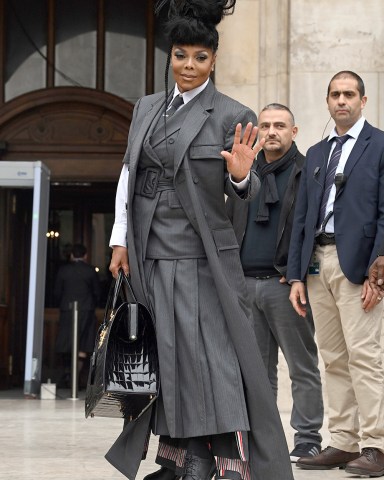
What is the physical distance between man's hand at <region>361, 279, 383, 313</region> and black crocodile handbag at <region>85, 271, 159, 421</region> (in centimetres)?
165

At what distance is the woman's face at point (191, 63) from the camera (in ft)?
16.7

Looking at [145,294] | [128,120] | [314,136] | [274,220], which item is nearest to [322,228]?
[274,220]

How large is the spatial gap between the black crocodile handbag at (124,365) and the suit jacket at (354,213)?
1.71 meters

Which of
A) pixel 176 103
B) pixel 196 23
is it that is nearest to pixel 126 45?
pixel 176 103

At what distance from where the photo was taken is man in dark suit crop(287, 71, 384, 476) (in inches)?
250

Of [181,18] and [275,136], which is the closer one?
[181,18]

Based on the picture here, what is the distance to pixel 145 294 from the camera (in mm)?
5082

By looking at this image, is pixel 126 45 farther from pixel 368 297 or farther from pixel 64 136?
pixel 368 297

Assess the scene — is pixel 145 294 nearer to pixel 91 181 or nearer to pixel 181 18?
pixel 181 18

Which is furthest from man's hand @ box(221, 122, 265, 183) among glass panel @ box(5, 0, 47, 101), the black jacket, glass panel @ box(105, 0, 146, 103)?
glass panel @ box(5, 0, 47, 101)

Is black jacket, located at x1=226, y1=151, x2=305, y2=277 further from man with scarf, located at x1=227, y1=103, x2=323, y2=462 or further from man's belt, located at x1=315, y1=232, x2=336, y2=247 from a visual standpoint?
man's belt, located at x1=315, y1=232, x2=336, y2=247

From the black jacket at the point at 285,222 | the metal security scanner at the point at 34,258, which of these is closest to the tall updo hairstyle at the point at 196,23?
the black jacket at the point at 285,222

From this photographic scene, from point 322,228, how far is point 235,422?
1.90m

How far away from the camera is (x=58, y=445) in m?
7.56
